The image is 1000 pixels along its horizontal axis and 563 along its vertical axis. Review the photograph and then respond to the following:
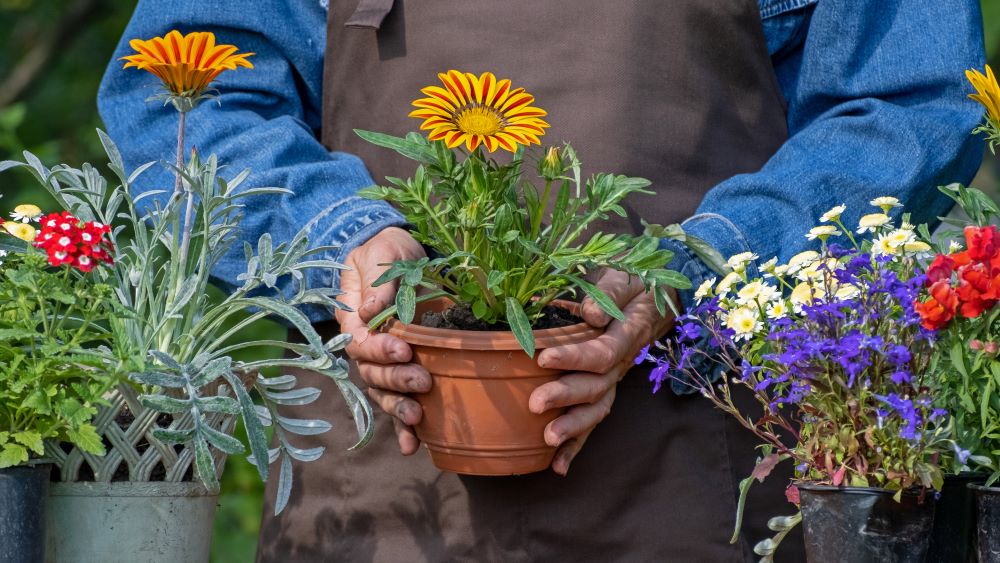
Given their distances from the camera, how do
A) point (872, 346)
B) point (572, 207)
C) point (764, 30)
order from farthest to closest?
1. point (764, 30)
2. point (572, 207)
3. point (872, 346)

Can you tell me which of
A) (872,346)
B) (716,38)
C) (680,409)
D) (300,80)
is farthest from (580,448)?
(300,80)

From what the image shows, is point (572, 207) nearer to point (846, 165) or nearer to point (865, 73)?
point (846, 165)

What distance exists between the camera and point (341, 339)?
3.84ft

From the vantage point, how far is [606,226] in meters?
1.53

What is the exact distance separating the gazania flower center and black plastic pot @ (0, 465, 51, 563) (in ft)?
1.75

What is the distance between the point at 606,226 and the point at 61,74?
4.46m

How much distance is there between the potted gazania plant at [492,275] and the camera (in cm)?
121

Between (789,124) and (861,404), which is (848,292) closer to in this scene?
(861,404)

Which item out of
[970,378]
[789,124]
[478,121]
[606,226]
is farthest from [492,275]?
[789,124]

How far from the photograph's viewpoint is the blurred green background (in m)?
4.64

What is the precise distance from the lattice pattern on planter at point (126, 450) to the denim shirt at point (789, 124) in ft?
1.28

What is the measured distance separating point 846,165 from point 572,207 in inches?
18.1

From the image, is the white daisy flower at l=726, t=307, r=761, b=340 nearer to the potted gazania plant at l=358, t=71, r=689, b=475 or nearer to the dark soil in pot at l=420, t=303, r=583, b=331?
the potted gazania plant at l=358, t=71, r=689, b=475

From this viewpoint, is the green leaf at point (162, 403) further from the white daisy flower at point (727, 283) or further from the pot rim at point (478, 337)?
the white daisy flower at point (727, 283)
